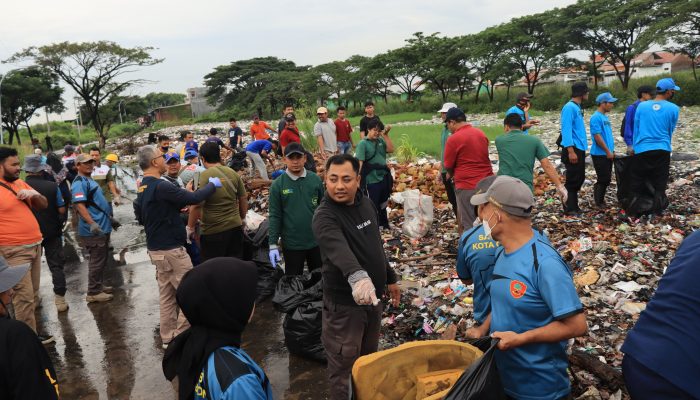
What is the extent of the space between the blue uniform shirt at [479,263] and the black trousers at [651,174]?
4.53 m

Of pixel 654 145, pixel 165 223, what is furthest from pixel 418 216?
pixel 165 223

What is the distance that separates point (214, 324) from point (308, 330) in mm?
2125

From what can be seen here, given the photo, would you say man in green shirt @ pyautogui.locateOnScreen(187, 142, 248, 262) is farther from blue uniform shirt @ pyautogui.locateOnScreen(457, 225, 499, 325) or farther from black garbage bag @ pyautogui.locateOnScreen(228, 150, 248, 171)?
black garbage bag @ pyautogui.locateOnScreen(228, 150, 248, 171)

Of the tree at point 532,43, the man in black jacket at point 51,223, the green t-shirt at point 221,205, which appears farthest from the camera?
the tree at point 532,43

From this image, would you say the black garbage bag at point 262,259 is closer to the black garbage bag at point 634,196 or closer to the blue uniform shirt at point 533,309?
the blue uniform shirt at point 533,309

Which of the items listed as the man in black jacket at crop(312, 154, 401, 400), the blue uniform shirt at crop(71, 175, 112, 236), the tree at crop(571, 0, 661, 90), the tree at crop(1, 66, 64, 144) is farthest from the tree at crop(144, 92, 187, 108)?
the man in black jacket at crop(312, 154, 401, 400)

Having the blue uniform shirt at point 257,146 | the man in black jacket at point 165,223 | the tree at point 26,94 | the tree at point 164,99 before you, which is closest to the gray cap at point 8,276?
the man in black jacket at point 165,223

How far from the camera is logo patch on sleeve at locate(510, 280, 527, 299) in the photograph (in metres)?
1.86

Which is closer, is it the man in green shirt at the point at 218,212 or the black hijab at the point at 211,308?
the black hijab at the point at 211,308

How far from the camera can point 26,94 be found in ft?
113

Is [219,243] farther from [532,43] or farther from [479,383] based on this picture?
[532,43]

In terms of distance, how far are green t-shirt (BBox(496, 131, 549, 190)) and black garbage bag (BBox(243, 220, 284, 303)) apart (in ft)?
8.97

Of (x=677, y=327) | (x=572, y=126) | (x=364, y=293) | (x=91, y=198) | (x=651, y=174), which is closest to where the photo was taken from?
(x=677, y=327)

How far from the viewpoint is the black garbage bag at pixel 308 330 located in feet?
12.4
